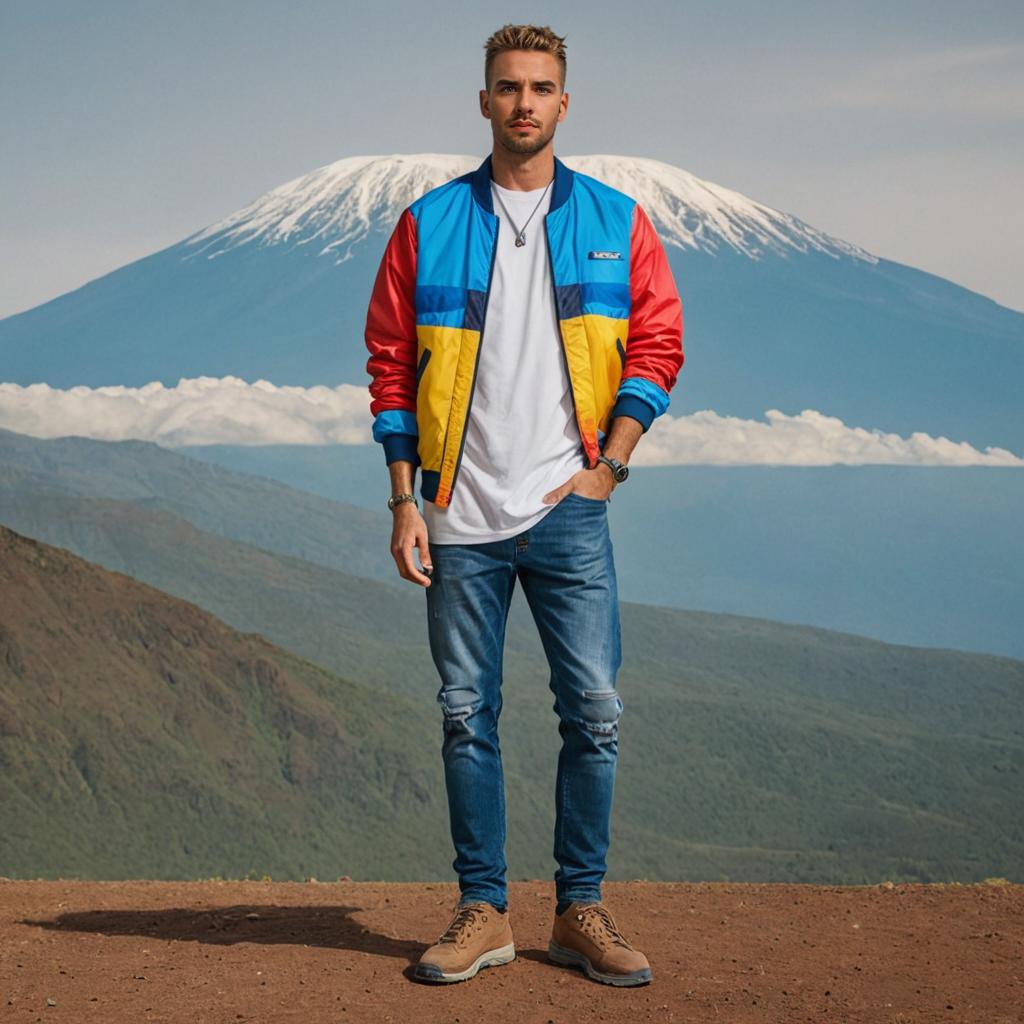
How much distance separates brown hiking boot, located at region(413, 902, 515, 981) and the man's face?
9.22 ft

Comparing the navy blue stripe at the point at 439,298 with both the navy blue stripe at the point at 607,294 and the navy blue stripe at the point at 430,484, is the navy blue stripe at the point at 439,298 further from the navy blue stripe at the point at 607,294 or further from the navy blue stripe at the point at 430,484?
the navy blue stripe at the point at 430,484

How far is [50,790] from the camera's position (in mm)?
76750

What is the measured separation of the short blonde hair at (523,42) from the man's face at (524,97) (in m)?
0.02

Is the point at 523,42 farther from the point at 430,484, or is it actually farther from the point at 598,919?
the point at 598,919

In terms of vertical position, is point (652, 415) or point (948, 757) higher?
point (652, 415)

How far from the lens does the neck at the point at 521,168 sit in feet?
18.2

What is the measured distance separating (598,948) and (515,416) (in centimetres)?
199

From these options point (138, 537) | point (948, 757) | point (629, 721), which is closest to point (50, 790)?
point (629, 721)

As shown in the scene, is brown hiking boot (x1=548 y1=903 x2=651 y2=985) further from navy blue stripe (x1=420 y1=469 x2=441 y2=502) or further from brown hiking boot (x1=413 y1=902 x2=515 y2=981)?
navy blue stripe (x1=420 y1=469 x2=441 y2=502)

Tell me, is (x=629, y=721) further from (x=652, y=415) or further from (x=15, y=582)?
(x=652, y=415)

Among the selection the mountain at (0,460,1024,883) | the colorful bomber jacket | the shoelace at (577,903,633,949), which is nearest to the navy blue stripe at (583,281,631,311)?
the colorful bomber jacket

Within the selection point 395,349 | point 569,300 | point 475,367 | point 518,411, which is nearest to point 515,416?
point 518,411

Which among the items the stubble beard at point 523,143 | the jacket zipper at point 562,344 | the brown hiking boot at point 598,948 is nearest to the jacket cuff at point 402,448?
the jacket zipper at point 562,344

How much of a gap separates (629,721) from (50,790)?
55258 mm
